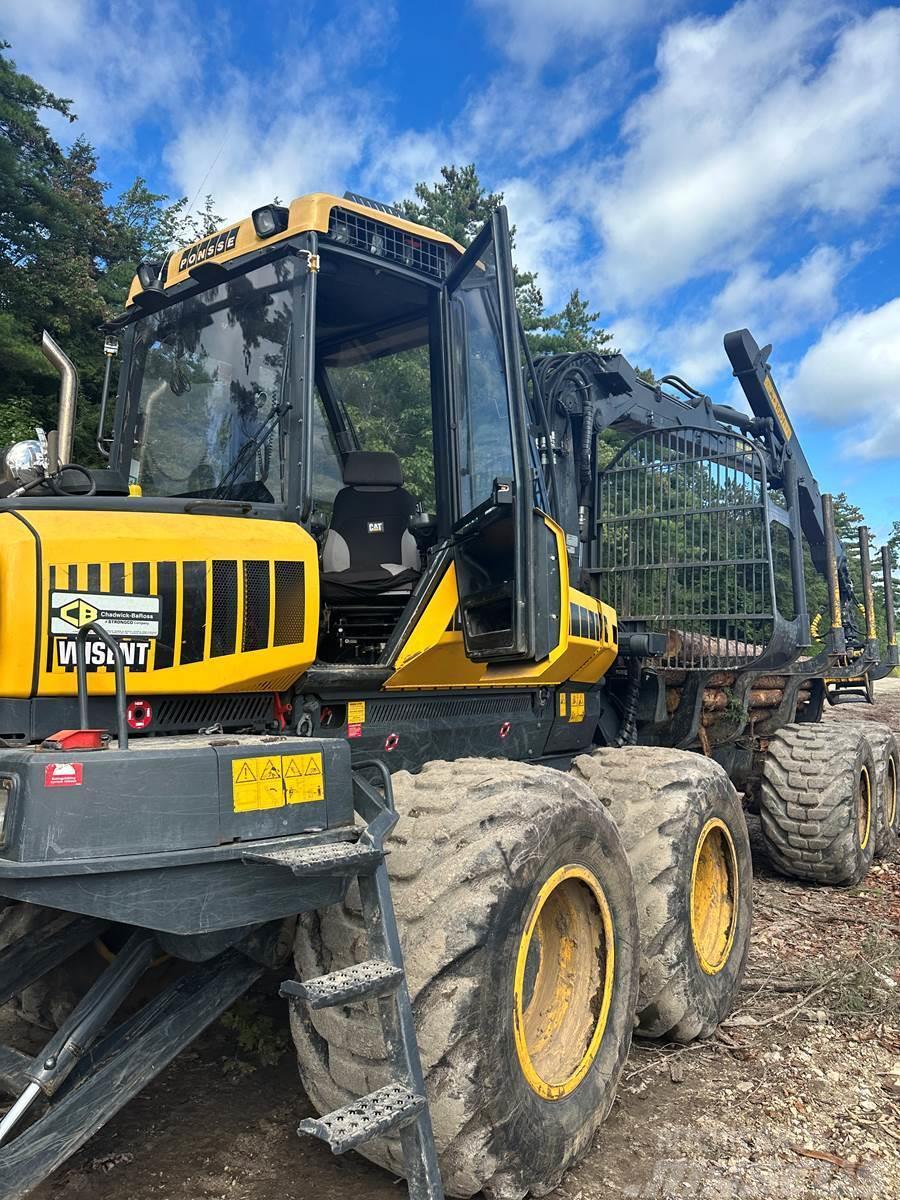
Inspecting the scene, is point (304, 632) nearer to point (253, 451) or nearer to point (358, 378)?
point (253, 451)

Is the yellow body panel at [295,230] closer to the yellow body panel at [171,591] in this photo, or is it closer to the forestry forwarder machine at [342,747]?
the forestry forwarder machine at [342,747]

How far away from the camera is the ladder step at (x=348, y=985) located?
2.41 metres

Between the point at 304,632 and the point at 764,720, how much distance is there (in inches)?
223

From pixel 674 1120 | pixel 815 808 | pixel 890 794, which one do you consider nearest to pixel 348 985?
pixel 674 1120

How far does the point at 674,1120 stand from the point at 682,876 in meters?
0.98

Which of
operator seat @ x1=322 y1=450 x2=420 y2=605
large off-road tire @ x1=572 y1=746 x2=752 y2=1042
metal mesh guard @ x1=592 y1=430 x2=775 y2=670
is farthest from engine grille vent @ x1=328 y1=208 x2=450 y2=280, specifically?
metal mesh guard @ x1=592 y1=430 x2=775 y2=670

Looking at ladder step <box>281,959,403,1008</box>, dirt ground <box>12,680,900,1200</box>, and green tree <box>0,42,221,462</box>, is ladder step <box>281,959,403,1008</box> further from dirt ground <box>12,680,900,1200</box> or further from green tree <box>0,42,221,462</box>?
green tree <box>0,42,221,462</box>

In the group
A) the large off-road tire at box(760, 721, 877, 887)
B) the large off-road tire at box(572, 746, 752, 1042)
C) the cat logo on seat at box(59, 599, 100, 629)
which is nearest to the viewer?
the cat logo on seat at box(59, 599, 100, 629)

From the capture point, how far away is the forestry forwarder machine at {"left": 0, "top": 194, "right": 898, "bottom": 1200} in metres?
2.54

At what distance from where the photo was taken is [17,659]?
271 centimetres

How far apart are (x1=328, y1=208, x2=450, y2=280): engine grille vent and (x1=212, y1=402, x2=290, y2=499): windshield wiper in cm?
71

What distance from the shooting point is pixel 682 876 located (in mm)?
4188

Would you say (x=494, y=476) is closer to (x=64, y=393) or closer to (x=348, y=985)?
(x=64, y=393)

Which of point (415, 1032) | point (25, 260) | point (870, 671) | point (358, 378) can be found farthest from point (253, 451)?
point (25, 260)
